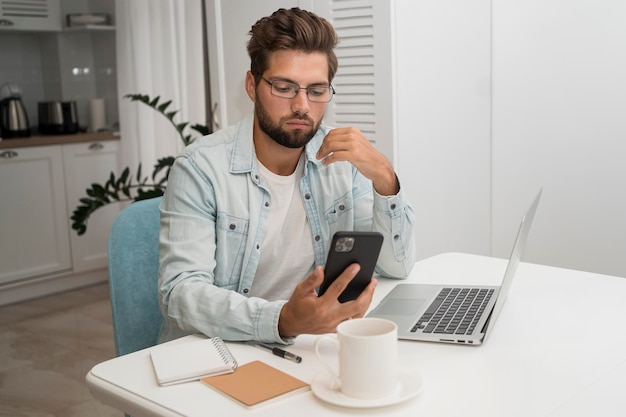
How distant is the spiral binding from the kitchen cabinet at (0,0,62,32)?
12.4ft

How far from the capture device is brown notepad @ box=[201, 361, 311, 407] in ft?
3.63

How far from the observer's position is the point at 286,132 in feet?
5.62

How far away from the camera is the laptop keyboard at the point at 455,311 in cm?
137

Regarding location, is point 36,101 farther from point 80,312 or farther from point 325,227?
point 325,227

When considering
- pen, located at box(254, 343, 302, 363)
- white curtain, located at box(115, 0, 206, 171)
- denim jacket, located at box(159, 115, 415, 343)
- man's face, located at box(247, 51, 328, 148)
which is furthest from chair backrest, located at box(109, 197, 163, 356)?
white curtain, located at box(115, 0, 206, 171)

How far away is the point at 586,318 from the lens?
4.67ft

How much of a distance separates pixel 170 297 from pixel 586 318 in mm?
777

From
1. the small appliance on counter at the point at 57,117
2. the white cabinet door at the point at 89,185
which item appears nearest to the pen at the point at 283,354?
the white cabinet door at the point at 89,185

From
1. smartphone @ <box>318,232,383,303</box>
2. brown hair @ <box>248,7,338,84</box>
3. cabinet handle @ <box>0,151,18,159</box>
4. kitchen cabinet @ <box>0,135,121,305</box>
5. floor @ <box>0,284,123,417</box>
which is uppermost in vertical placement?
brown hair @ <box>248,7,338,84</box>

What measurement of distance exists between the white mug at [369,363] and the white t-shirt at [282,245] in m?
0.69

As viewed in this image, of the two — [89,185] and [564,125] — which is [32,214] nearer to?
[89,185]

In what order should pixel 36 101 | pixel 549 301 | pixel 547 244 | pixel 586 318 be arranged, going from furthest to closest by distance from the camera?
pixel 36 101 < pixel 547 244 < pixel 549 301 < pixel 586 318

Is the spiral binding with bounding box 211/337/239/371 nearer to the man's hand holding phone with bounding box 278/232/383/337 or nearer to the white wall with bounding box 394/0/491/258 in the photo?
the man's hand holding phone with bounding box 278/232/383/337

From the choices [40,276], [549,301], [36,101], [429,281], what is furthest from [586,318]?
[36,101]
